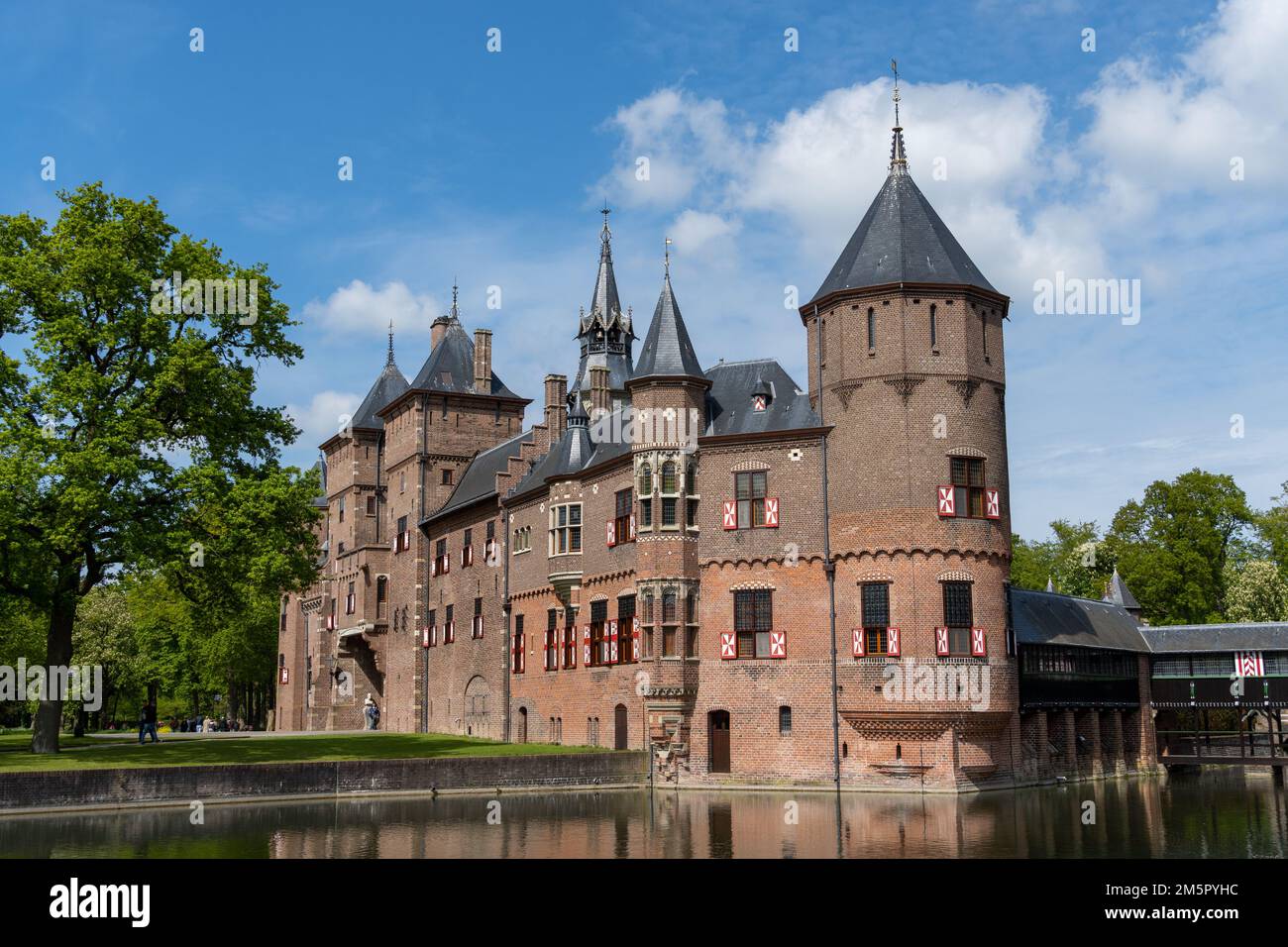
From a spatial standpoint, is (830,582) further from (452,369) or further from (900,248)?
(452,369)

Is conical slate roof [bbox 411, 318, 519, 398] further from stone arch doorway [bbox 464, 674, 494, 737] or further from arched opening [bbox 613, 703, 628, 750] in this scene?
arched opening [bbox 613, 703, 628, 750]

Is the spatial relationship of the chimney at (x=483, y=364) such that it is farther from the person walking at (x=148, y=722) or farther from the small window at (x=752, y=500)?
the small window at (x=752, y=500)

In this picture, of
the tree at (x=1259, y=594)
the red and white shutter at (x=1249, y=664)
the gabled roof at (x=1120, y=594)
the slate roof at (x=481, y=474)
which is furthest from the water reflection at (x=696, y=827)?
the tree at (x=1259, y=594)

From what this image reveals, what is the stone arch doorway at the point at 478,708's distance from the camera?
46.9 meters

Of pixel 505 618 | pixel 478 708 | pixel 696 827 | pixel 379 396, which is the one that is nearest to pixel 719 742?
pixel 696 827

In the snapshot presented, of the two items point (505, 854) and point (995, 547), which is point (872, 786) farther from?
point (505, 854)

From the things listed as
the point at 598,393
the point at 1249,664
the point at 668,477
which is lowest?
the point at 1249,664

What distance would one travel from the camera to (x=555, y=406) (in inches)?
1863

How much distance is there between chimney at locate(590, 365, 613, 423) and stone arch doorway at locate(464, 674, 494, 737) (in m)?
11.1

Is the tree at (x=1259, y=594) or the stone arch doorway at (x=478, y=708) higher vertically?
the tree at (x=1259, y=594)

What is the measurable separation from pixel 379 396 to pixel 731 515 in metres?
30.6

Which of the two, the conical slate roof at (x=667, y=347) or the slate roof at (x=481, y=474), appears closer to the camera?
the conical slate roof at (x=667, y=347)

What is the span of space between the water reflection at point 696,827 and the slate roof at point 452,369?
25.9 m

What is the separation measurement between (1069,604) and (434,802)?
72.4 feet
